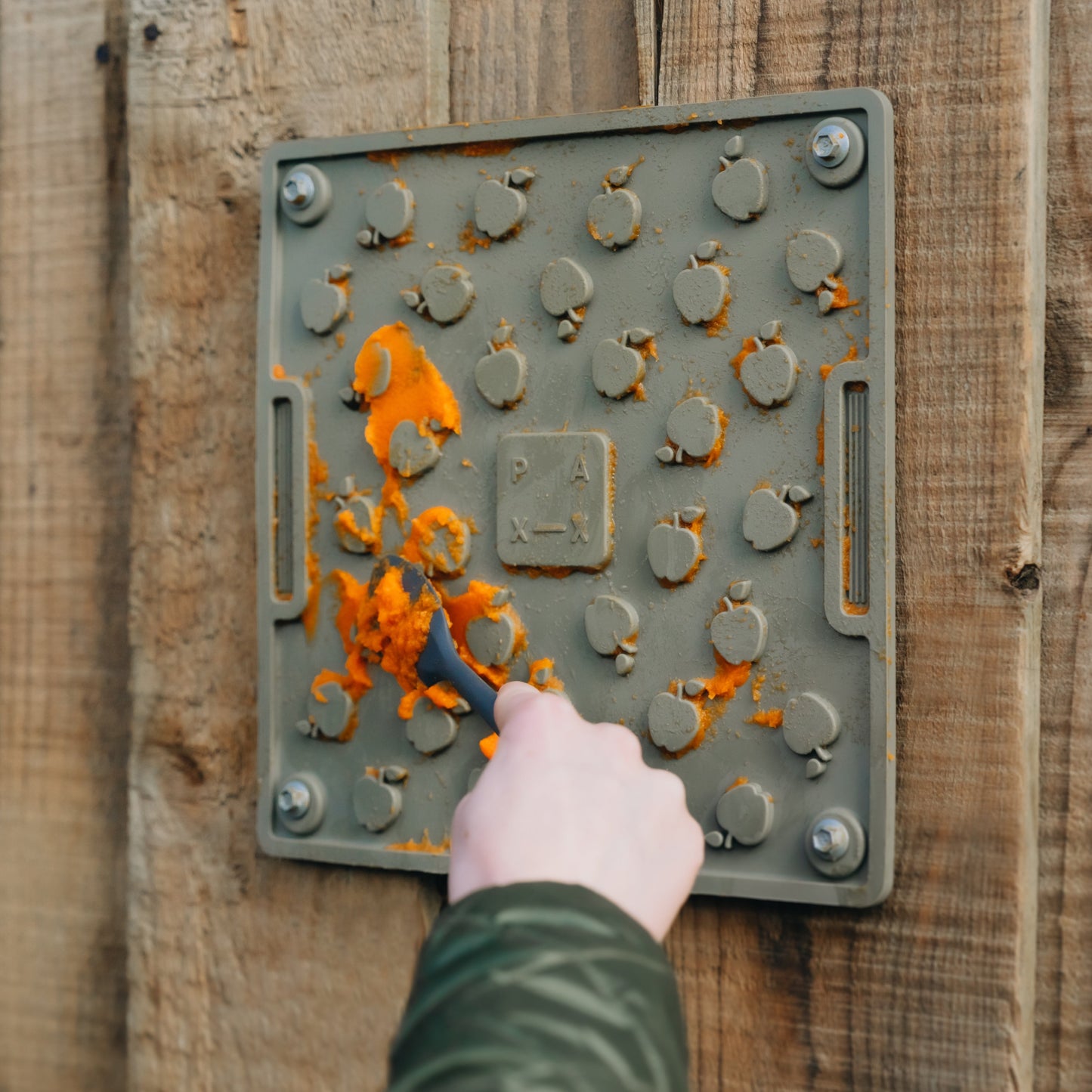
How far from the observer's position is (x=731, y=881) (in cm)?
55

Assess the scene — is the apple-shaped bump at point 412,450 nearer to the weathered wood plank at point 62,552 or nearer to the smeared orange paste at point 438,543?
the smeared orange paste at point 438,543

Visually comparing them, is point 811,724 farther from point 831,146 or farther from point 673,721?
point 831,146

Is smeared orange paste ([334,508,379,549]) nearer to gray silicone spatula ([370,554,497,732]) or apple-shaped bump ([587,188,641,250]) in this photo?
gray silicone spatula ([370,554,497,732])

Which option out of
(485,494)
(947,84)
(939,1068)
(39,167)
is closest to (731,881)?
(939,1068)

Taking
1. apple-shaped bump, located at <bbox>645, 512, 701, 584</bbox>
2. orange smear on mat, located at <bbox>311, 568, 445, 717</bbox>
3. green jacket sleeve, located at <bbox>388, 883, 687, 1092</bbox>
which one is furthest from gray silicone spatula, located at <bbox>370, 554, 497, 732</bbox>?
green jacket sleeve, located at <bbox>388, 883, 687, 1092</bbox>

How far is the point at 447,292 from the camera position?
1.97 ft

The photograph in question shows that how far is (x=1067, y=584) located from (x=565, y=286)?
295 mm

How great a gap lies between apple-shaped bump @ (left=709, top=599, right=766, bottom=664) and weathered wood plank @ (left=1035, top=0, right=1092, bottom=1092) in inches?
5.6

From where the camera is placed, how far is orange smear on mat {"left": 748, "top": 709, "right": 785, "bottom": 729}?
0.54 metres

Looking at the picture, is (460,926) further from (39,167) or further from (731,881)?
(39,167)

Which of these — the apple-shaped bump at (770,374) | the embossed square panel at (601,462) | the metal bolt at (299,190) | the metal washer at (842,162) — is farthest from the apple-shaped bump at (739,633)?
the metal bolt at (299,190)

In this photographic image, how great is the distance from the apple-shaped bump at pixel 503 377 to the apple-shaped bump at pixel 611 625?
0.39 feet

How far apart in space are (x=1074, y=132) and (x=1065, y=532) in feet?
0.65

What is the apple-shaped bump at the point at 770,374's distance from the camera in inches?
21.1
